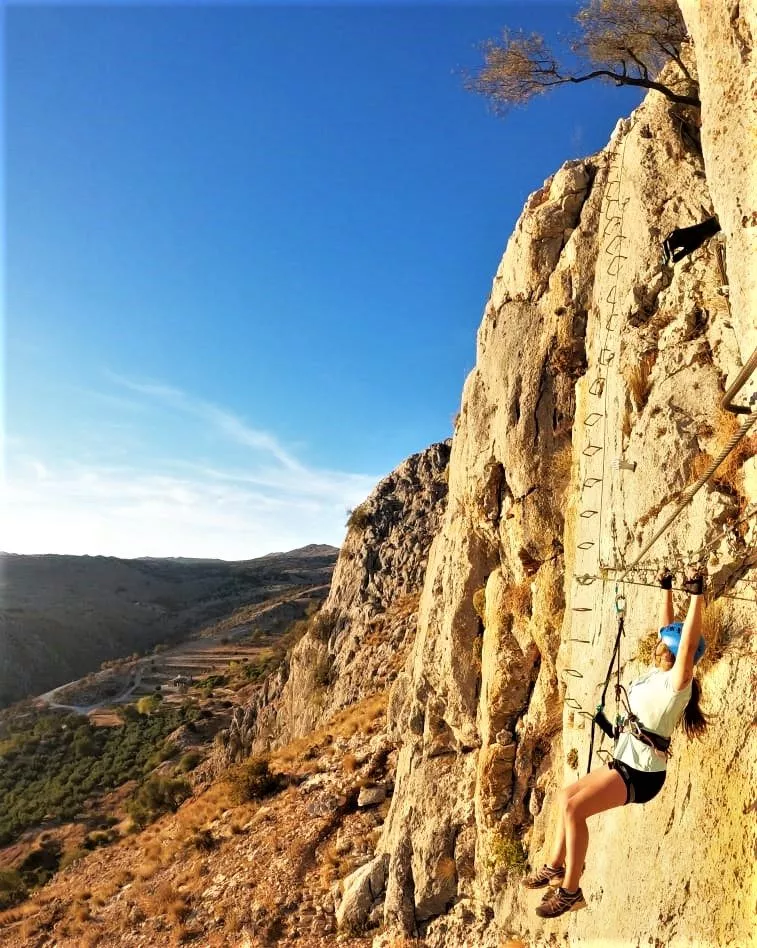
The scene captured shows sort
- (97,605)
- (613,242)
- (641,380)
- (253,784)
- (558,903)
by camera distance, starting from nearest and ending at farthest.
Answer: (558,903) < (641,380) < (613,242) < (253,784) < (97,605)

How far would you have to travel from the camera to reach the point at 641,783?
400cm

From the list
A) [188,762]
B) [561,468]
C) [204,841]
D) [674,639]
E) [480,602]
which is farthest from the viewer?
[188,762]

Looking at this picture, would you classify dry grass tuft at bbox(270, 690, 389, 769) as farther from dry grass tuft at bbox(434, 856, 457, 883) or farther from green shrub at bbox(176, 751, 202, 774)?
green shrub at bbox(176, 751, 202, 774)

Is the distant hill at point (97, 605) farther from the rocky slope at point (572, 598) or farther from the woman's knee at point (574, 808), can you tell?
the woman's knee at point (574, 808)

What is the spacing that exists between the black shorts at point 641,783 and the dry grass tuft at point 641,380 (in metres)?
3.85

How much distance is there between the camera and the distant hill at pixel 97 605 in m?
62.6

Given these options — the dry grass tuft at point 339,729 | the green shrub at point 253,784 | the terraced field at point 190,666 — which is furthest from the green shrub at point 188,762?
the green shrub at point 253,784

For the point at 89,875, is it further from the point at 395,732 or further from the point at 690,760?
the point at 690,760

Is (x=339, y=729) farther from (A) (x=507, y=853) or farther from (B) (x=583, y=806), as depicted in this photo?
(B) (x=583, y=806)

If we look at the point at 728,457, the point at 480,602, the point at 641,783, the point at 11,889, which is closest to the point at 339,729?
the point at 480,602

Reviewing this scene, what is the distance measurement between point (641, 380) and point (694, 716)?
3.80m

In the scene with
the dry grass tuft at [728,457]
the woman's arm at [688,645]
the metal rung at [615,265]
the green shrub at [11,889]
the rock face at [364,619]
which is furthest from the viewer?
the rock face at [364,619]

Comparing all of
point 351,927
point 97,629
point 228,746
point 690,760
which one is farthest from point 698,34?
point 97,629

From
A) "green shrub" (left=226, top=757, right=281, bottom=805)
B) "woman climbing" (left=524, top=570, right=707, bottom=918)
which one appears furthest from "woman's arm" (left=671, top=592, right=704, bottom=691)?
"green shrub" (left=226, top=757, right=281, bottom=805)
